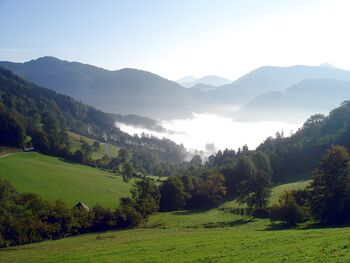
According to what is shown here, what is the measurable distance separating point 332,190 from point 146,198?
130ft

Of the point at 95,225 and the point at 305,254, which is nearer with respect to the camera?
the point at 305,254

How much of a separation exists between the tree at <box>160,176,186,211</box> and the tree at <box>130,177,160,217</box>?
253 cm

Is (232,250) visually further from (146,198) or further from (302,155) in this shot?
(302,155)

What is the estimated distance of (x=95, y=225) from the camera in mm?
61469

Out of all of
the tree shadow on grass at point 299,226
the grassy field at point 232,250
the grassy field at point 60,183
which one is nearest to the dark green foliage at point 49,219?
the grassy field at point 232,250

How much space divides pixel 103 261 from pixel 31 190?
56.1m

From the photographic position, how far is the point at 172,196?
267 ft

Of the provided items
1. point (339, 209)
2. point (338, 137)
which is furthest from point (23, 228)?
point (338, 137)

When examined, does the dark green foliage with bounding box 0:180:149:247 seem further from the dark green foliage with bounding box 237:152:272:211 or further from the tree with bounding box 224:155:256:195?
the tree with bounding box 224:155:256:195

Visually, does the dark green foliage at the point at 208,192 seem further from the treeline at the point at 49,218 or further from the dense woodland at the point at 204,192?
the treeline at the point at 49,218

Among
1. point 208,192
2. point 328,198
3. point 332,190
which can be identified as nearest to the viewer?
point 328,198

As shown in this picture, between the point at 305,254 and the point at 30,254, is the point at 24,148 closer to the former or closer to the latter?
the point at 30,254

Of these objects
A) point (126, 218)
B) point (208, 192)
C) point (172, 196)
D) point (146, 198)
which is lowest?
point (126, 218)

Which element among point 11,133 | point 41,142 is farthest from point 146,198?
point 11,133
